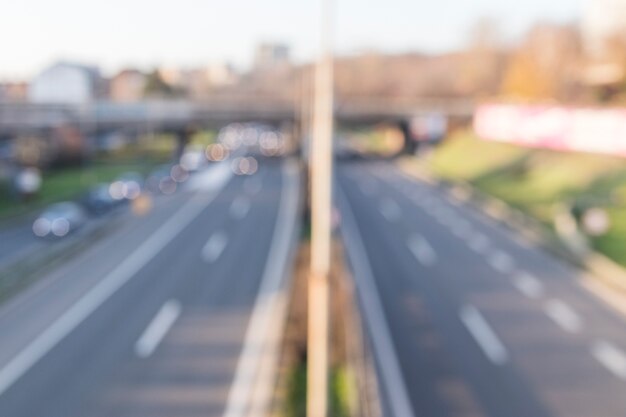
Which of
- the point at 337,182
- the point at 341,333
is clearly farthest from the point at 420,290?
the point at 337,182

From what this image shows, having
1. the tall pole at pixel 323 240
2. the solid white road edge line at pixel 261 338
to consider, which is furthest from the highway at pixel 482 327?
the tall pole at pixel 323 240

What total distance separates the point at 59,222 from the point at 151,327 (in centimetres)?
756

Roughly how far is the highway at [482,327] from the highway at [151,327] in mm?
1637

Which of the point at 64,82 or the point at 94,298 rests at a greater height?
the point at 64,82

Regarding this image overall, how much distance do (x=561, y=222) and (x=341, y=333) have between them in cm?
1191

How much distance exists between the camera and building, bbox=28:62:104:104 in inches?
222

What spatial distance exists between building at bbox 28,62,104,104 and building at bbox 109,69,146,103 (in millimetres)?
520

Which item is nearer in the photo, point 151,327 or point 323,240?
point 323,240

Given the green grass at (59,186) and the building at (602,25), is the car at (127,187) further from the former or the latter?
the building at (602,25)

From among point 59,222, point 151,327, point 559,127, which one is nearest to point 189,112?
point 59,222

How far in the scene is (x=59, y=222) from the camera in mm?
17859

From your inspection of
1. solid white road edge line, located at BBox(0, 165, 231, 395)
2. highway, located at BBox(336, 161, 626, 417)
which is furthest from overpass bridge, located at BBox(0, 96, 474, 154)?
highway, located at BBox(336, 161, 626, 417)

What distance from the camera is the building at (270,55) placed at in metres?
6.44

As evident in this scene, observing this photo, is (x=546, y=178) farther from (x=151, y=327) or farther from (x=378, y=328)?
(x=151, y=327)
